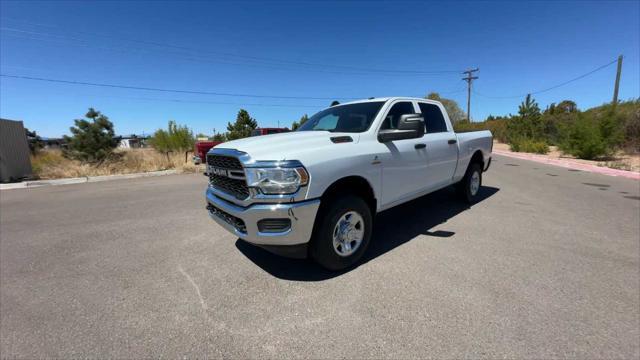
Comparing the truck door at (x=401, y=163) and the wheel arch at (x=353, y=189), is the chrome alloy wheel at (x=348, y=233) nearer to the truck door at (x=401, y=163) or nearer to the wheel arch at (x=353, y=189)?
the wheel arch at (x=353, y=189)

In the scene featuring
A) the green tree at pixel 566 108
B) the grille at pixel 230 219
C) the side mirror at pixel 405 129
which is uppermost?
→ the green tree at pixel 566 108

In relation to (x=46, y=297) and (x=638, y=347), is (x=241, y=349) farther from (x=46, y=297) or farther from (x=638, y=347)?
(x=638, y=347)

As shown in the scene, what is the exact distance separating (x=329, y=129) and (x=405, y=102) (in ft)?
3.95

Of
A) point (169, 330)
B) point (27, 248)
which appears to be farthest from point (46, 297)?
point (27, 248)

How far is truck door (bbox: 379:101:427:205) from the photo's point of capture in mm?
3215

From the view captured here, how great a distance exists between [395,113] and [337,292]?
250 centimetres

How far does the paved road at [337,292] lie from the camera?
1.92 meters

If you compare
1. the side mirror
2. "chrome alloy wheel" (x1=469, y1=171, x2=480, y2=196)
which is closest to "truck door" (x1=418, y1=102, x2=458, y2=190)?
the side mirror

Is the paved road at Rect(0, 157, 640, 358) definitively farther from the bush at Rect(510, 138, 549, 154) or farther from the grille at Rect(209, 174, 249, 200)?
the bush at Rect(510, 138, 549, 154)

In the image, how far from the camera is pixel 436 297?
2410 mm

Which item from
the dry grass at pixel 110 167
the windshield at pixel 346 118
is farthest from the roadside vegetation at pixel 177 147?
the windshield at pixel 346 118

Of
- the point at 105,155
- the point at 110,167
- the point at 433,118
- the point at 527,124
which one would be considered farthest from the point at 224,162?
the point at 527,124

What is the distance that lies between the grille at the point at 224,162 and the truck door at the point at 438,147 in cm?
272

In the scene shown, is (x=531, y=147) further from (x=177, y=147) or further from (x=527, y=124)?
(x=177, y=147)
